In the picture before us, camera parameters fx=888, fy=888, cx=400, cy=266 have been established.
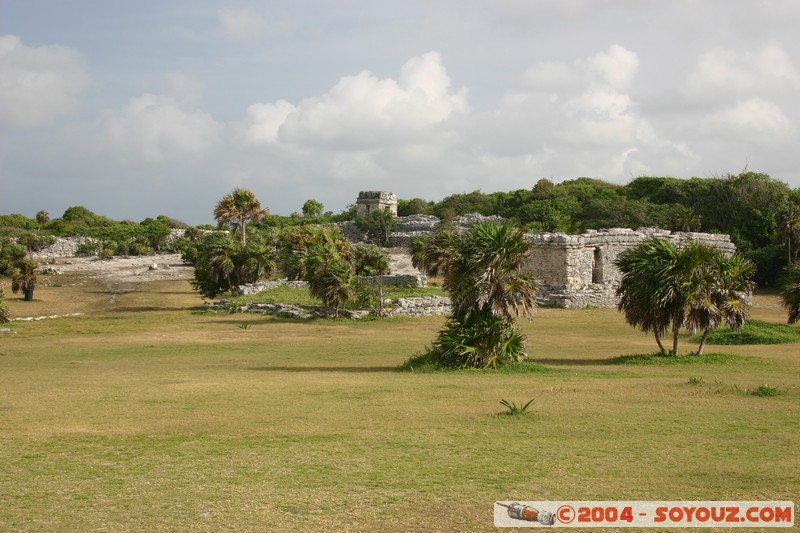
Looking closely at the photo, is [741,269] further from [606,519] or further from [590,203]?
[590,203]

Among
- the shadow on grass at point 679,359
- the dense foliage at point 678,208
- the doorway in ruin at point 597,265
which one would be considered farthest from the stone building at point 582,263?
the shadow on grass at point 679,359

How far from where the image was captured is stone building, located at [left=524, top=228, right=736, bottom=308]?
125ft

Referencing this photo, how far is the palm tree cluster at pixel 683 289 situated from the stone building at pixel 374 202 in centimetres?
5511

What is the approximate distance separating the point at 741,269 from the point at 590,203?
44.6m

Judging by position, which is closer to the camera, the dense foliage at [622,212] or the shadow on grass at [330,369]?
the shadow on grass at [330,369]

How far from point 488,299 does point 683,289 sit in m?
4.54

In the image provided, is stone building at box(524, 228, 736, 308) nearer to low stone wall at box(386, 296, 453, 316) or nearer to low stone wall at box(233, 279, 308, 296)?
low stone wall at box(386, 296, 453, 316)

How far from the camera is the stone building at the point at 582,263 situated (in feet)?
125

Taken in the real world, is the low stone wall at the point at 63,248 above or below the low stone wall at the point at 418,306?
above

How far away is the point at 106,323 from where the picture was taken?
31.5 metres

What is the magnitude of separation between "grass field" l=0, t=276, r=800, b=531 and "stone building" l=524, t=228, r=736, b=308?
1643cm

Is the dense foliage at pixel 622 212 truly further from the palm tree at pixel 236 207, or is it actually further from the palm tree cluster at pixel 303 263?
the palm tree cluster at pixel 303 263

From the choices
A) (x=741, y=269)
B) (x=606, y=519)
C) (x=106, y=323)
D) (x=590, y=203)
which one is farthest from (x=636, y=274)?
(x=590, y=203)

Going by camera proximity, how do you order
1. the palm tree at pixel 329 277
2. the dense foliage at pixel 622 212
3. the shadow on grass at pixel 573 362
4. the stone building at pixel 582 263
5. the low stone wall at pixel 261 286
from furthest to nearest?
the dense foliage at pixel 622 212 < the low stone wall at pixel 261 286 < the stone building at pixel 582 263 < the palm tree at pixel 329 277 < the shadow on grass at pixel 573 362
